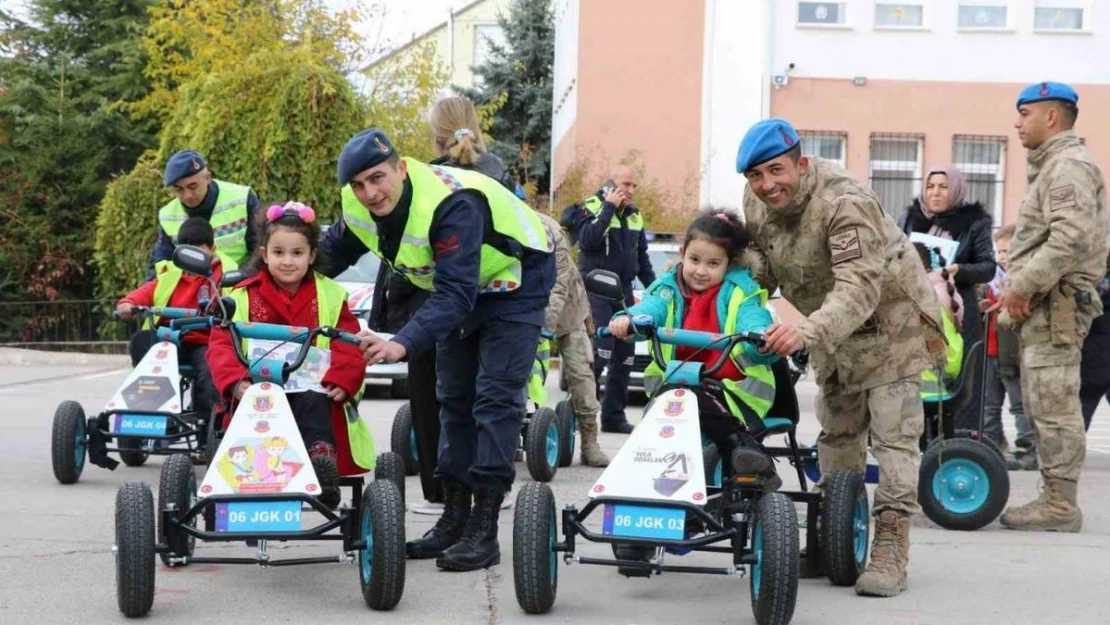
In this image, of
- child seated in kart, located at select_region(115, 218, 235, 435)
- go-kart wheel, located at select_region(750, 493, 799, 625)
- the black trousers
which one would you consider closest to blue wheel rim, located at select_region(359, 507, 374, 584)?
go-kart wheel, located at select_region(750, 493, 799, 625)

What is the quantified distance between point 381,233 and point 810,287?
5.52 ft

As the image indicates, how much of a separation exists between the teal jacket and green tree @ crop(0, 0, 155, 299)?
69.3ft

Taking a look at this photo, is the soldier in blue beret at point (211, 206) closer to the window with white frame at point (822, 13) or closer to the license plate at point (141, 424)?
the license plate at point (141, 424)

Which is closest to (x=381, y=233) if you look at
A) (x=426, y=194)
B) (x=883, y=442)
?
(x=426, y=194)

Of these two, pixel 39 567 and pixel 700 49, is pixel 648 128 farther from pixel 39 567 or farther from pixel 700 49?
pixel 39 567

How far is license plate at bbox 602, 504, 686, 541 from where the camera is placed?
18.8ft

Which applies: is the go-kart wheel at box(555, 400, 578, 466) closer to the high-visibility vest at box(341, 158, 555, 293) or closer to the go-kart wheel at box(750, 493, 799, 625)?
the high-visibility vest at box(341, 158, 555, 293)

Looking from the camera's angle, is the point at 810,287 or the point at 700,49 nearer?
the point at 810,287

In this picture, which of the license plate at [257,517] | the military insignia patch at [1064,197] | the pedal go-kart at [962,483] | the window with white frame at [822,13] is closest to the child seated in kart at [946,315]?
the pedal go-kart at [962,483]

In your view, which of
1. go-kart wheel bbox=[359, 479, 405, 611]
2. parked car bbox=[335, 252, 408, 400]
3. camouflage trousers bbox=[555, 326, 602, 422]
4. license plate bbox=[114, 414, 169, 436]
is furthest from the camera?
parked car bbox=[335, 252, 408, 400]

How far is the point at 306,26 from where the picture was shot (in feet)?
93.5

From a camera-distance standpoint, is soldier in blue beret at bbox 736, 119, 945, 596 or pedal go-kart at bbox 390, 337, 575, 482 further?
pedal go-kart at bbox 390, 337, 575, 482

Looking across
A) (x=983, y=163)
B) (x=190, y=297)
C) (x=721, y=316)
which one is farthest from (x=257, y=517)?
(x=983, y=163)

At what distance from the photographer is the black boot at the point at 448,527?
23.2 feet
